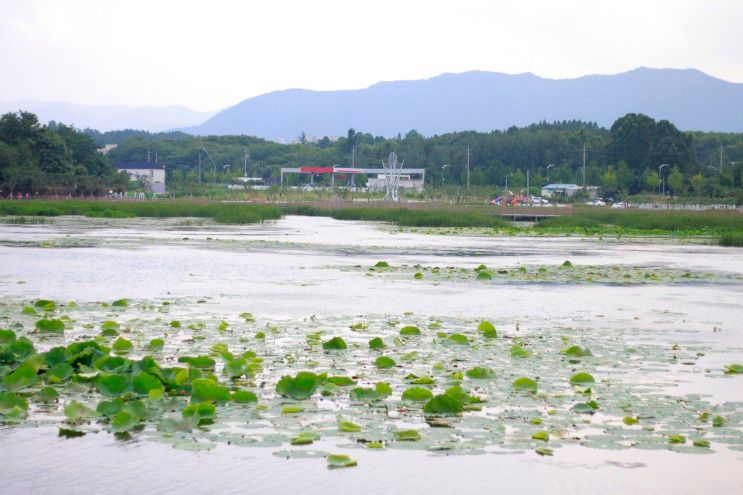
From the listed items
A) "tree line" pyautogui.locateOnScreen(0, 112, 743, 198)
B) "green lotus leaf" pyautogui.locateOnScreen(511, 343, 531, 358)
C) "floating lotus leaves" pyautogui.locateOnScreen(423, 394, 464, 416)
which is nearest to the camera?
"floating lotus leaves" pyautogui.locateOnScreen(423, 394, 464, 416)

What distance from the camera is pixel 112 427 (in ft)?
26.9

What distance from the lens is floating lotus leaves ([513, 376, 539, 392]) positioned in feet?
32.7

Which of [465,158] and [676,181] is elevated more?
[465,158]

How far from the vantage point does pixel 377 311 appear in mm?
16922

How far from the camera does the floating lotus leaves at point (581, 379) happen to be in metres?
10.4

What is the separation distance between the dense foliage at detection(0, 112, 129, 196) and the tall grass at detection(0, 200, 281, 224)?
5719 mm

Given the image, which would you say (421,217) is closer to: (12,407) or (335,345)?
(335,345)

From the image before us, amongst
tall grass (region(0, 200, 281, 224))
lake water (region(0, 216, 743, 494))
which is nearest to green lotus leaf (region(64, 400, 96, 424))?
lake water (region(0, 216, 743, 494))

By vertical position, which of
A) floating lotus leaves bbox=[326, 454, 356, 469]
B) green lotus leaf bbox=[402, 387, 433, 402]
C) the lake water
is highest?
green lotus leaf bbox=[402, 387, 433, 402]

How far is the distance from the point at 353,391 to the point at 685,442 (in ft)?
10.6

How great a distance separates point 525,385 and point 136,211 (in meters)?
58.4

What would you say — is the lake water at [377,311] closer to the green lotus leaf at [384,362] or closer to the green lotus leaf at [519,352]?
the green lotus leaf at [519,352]

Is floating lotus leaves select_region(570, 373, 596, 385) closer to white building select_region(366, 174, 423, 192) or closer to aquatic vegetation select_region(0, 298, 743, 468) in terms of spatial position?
aquatic vegetation select_region(0, 298, 743, 468)

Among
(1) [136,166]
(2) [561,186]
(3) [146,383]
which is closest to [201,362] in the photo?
(3) [146,383]
